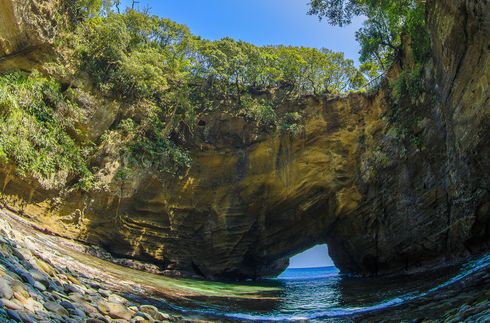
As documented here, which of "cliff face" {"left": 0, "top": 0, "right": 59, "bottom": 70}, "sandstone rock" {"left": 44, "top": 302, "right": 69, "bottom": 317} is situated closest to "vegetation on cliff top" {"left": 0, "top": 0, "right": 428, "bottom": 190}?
"cliff face" {"left": 0, "top": 0, "right": 59, "bottom": 70}

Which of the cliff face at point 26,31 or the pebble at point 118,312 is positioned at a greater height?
the cliff face at point 26,31

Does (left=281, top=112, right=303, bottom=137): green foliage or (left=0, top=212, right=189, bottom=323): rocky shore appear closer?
(left=0, top=212, right=189, bottom=323): rocky shore

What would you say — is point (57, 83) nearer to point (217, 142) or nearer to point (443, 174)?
point (217, 142)

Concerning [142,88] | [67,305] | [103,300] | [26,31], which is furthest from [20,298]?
[142,88]

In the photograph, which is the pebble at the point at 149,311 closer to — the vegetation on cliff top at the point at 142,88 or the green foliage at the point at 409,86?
the vegetation on cliff top at the point at 142,88

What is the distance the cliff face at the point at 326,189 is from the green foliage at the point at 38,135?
68 cm

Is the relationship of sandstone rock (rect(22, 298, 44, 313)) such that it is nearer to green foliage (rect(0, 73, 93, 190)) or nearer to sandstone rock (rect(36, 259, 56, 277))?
sandstone rock (rect(36, 259, 56, 277))

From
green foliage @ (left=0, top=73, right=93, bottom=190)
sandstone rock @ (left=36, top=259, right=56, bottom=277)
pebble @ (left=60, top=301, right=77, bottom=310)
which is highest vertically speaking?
green foliage @ (left=0, top=73, right=93, bottom=190)

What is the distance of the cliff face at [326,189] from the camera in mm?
10633

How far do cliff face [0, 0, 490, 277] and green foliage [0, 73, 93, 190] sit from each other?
68 centimetres

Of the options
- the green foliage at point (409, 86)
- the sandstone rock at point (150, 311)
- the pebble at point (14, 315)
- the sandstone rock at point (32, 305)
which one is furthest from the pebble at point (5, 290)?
the green foliage at point (409, 86)

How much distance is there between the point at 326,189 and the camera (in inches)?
806

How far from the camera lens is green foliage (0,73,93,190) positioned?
557 inches

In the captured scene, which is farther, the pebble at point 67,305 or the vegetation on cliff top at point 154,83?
the vegetation on cliff top at point 154,83
